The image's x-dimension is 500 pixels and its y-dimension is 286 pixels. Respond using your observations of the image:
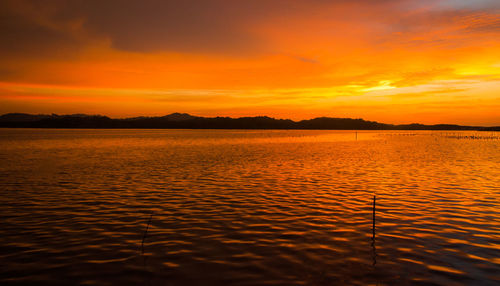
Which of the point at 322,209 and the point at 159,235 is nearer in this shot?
the point at 159,235

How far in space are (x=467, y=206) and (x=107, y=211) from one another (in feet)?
72.5

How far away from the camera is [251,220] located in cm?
1744

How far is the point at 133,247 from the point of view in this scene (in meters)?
13.3

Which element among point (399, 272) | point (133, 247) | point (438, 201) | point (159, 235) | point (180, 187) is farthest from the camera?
point (180, 187)

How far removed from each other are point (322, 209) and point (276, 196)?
15.3 ft

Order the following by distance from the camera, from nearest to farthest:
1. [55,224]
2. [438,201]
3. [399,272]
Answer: [399,272], [55,224], [438,201]

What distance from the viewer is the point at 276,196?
23.8 m

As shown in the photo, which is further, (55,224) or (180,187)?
(180,187)

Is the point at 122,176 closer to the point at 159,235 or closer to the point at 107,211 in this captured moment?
the point at 107,211

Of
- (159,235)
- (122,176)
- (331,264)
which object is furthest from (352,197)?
(122,176)

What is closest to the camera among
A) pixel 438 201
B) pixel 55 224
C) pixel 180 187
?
pixel 55 224

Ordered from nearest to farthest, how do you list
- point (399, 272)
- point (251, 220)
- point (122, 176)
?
point (399, 272)
point (251, 220)
point (122, 176)

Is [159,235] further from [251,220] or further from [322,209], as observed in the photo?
[322,209]

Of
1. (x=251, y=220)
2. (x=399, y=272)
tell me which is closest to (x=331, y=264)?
(x=399, y=272)
